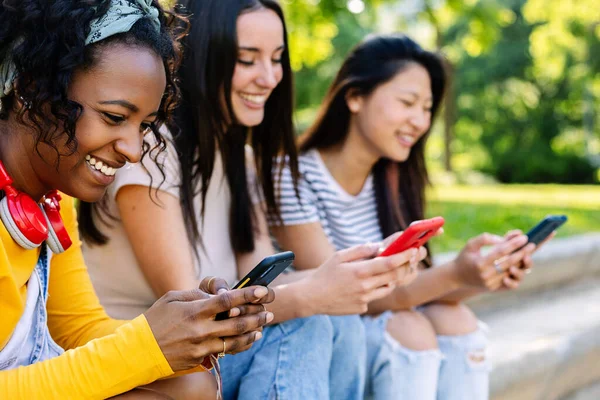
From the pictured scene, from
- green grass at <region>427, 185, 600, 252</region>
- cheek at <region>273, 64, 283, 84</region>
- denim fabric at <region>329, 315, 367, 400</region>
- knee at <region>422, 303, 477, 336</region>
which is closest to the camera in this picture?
denim fabric at <region>329, 315, 367, 400</region>

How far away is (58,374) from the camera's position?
1422 millimetres

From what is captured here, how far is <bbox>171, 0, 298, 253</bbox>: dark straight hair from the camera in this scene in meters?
2.29

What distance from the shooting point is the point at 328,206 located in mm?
2904

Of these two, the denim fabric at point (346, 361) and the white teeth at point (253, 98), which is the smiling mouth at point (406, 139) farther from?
the denim fabric at point (346, 361)

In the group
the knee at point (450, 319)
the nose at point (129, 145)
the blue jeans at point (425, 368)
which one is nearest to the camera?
the nose at point (129, 145)

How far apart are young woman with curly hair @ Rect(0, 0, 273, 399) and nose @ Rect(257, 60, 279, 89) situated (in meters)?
0.84

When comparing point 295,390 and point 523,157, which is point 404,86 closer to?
point 295,390

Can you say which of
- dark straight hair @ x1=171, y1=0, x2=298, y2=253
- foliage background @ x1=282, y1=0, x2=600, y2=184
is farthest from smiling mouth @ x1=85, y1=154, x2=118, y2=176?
foliage background @ x1=282, y1=0, x2=600, y2=184

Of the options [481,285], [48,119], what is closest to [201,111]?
[48,119]

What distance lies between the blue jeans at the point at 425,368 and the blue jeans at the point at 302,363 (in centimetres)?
21

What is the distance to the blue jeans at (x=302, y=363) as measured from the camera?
2.01 m

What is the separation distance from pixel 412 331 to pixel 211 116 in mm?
1004

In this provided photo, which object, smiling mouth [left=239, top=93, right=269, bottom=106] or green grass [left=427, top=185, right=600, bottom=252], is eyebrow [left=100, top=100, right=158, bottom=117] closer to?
smiling mouth [left=239, top=93, right=269, bottom=106]

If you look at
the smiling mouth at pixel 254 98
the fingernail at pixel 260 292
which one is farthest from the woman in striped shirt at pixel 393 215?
the fingernail at pixel 260 292
